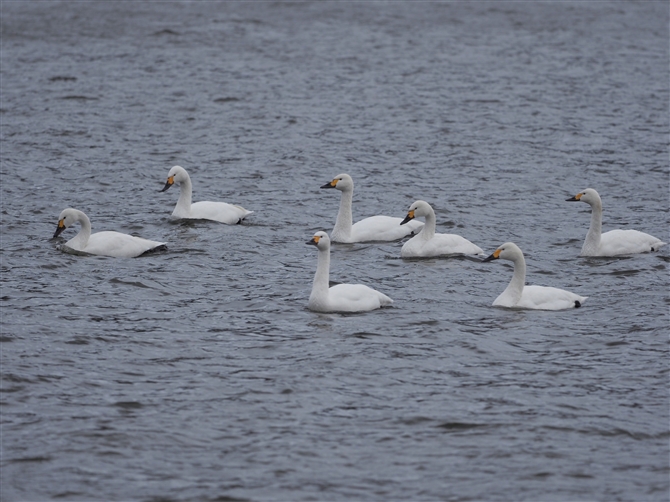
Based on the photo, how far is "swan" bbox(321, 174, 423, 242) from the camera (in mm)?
18875

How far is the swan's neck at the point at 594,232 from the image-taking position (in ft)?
58.7

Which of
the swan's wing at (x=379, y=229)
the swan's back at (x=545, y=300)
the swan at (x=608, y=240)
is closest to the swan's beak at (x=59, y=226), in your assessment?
the swan's wing at (x=379, y=229)

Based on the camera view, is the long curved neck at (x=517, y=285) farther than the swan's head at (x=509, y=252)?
No

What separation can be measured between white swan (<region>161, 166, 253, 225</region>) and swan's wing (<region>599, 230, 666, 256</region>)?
6.28 m

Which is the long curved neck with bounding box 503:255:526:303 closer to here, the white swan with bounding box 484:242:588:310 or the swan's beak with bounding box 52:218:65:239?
the white swan with bounding box 484:242:588:310

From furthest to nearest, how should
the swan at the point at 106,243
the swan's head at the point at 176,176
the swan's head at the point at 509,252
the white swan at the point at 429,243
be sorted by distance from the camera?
the swan's head at the point at 176,176 < the white swan at the point at 429,243 < the swan at the point at 106,243 < the swan's head at the point at 509,252

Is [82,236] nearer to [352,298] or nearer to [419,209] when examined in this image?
[352,298]

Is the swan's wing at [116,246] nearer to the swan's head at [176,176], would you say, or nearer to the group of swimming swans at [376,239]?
the group of swimming swans at [376,239]

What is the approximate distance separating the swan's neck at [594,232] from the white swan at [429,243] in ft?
5.82

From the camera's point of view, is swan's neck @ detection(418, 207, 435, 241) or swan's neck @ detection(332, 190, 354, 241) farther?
swan's neck @ detection(332, 190, 354, 241)

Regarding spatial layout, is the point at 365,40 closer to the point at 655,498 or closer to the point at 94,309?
the point at 94,309

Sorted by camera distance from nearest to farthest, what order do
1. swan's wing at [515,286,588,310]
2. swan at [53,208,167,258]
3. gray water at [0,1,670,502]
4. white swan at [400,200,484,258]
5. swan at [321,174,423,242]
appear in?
gray water at [0,1,670,502] < swan's wing at [515,286,588,310] < swan at [53,208,167,258] < white swan at [400,200,484,258] < swan at [321,174,423,242]

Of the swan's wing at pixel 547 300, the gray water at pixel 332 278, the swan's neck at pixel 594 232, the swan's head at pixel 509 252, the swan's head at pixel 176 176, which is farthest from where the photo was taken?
the swan's head at pixel 176 176

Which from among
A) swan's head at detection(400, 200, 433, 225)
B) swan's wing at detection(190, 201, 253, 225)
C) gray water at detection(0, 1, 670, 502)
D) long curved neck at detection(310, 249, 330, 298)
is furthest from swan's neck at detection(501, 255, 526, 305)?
swan's wing at detection(190, 201, 253, 225)
